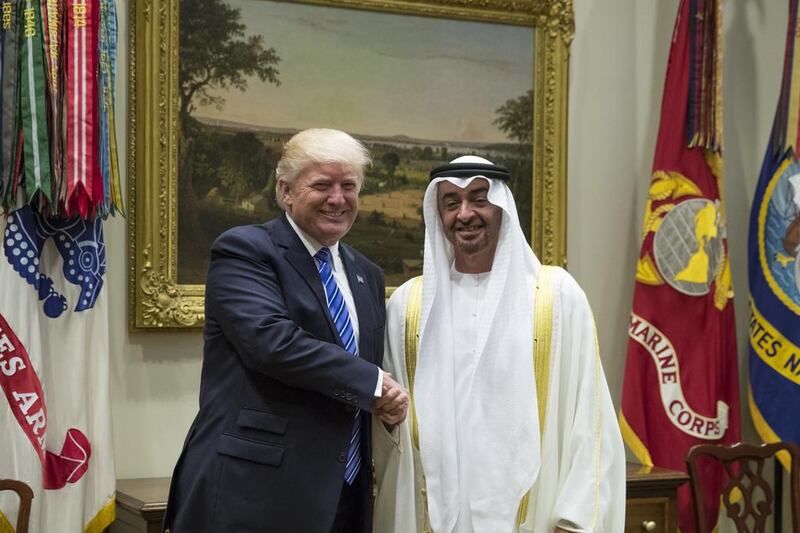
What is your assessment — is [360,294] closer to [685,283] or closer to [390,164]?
[390,164]

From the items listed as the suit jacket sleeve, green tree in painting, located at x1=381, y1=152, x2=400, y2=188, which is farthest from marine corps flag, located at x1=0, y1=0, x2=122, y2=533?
green tree in painting, located at x1=381, y1=152, x2=400, y2=188

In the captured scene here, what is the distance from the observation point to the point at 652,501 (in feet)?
14.3

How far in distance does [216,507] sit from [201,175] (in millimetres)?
1748

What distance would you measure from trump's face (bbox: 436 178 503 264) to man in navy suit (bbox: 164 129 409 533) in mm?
304

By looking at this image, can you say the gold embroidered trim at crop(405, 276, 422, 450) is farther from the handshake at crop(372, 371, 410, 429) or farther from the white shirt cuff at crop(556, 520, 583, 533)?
the white shirt cuff at crop(556, 520, 583, 533)

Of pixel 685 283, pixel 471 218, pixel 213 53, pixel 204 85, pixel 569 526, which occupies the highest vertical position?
pixel 213 53

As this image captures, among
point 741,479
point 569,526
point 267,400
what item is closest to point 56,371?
point 267,400

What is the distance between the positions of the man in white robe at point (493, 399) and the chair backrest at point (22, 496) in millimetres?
1084

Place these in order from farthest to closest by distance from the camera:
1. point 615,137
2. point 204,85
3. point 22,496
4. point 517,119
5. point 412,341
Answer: point 615,137 < point 517,119 < point 204,85 < point 22,496 < point 412,341

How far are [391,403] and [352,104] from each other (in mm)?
1993

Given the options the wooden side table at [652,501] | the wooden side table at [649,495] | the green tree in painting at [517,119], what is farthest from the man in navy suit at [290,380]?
the green tree in painting at [517,119]

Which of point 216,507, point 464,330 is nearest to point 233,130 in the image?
point 464,330

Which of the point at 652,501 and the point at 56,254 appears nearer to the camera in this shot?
the point at 56,254

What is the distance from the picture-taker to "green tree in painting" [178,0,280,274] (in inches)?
167
